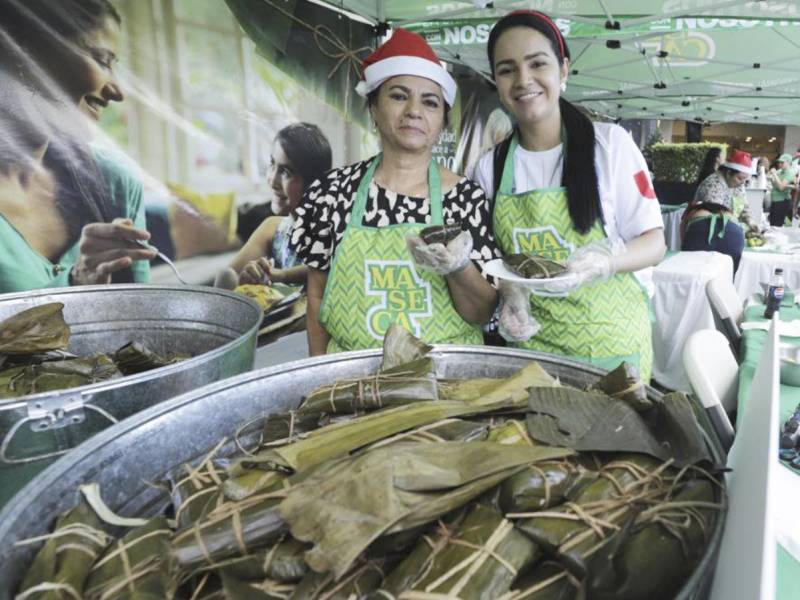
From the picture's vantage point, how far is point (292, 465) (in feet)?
2.51

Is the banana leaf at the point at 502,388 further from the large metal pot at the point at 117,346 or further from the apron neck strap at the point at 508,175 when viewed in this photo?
the apron neck strap at the point at 508,175

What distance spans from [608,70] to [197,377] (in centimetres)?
842

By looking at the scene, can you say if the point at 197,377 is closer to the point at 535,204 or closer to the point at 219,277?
the point at 535,204

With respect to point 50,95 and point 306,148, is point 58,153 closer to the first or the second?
point 50,95

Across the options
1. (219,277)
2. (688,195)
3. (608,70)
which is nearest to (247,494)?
(219,277)

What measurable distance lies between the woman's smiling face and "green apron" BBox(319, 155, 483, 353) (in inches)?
16.0

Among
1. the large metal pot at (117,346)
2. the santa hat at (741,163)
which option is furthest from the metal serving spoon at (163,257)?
the santa hat at (741,163)

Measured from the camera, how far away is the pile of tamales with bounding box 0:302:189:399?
1253mm

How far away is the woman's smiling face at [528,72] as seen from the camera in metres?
1.67

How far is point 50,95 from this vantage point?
2.43 metres

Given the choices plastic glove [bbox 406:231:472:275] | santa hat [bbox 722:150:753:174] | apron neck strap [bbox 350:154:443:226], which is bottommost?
plastic glove [bbox 406:231:472:275]

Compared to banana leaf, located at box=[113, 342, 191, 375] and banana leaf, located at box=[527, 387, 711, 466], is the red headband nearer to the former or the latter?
banana leaf, located at box=[527, 387, 711, 466]

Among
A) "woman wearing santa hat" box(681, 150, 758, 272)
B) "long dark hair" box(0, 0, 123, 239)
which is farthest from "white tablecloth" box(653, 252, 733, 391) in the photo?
"long dark hair" box(0, 0, 123, 239)

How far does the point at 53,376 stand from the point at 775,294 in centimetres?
397
